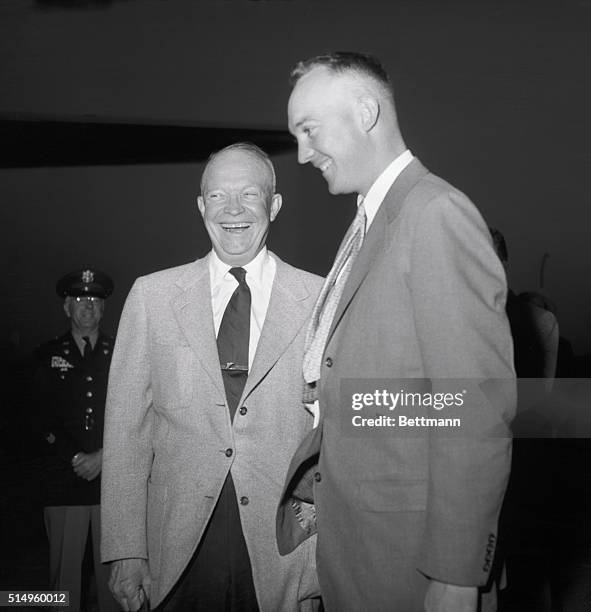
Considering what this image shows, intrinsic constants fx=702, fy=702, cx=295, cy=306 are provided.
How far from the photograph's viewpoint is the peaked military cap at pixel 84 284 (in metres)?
2.42

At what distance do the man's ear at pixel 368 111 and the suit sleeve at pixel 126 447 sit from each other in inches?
23.2

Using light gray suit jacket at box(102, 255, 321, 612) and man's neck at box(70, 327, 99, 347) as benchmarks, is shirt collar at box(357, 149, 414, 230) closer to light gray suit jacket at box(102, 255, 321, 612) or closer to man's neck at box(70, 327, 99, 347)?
light gray suit jacket at box(102, 255, 321, 612)

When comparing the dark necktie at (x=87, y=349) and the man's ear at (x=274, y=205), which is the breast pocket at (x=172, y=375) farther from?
the dark necktie at (x=87, y=349)

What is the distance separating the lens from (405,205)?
3.13 feet

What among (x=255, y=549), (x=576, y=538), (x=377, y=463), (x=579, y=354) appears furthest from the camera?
(x=576, y=538)

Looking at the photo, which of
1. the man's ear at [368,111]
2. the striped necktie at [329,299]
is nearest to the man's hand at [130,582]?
the striped necktie at [329,299]

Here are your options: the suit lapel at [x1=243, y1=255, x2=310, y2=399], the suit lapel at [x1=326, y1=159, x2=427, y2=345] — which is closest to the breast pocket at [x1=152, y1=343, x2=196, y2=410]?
the suit lapel at [x1=243, y1=255, x2=310, y2=399]

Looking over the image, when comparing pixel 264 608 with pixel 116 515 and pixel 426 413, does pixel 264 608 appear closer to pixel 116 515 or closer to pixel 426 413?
pixel 116 515

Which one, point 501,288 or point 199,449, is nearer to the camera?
point 501,288

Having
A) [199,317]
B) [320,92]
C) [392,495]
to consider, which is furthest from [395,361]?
[199,317]

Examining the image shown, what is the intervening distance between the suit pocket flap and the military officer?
1490mm

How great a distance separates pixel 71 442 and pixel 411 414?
1634 mm

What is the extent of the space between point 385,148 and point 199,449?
0.65m

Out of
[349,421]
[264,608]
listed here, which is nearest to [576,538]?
[264,608]
